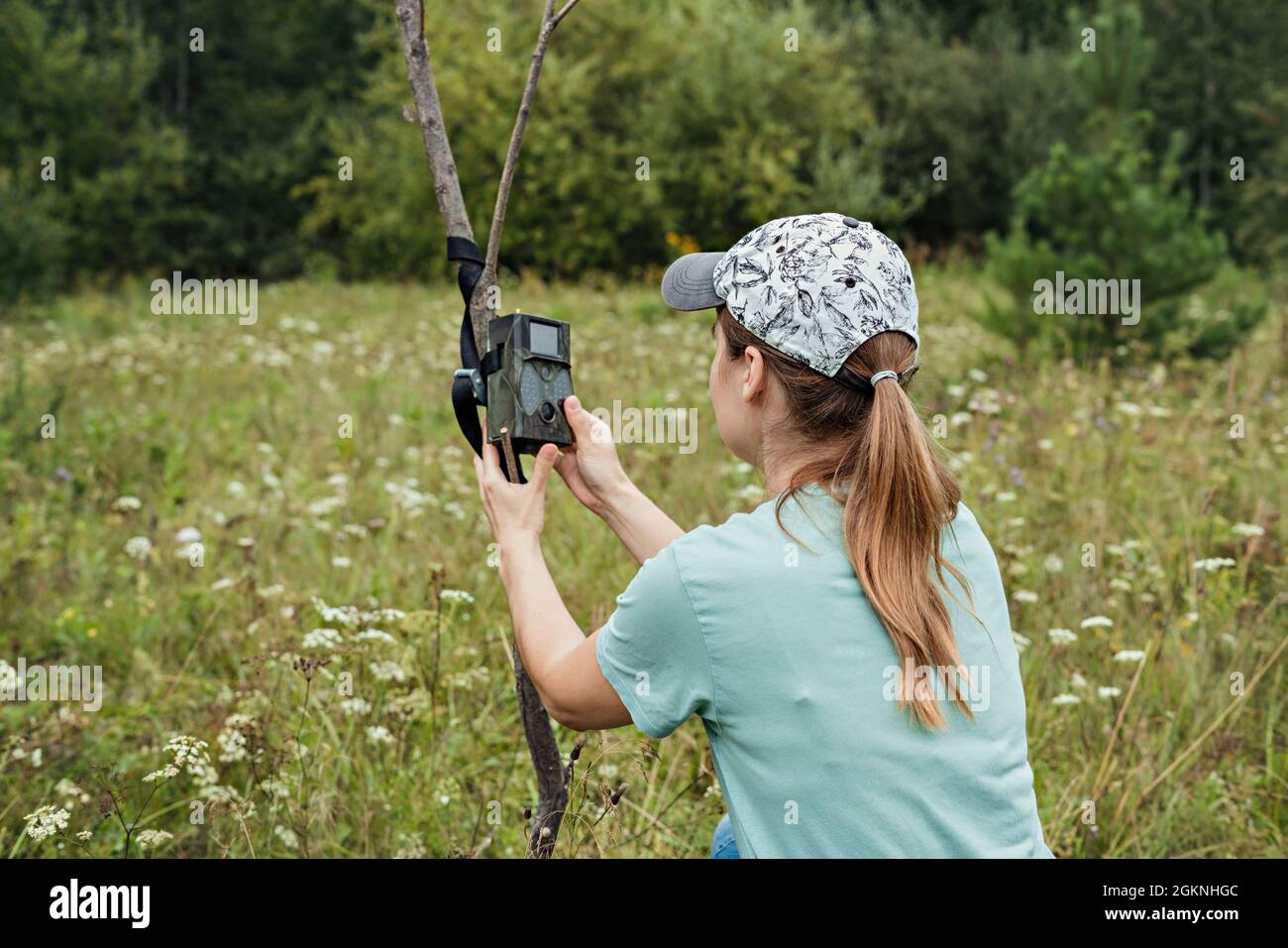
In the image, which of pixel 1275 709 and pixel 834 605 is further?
pixel 1275 709

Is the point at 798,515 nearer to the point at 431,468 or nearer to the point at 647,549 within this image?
the point at 647,549

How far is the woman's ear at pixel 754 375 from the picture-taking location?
4.98 ft

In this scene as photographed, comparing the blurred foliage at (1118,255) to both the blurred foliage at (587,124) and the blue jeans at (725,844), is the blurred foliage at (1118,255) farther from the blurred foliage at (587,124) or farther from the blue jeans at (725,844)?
the blue jeans at (725,844)

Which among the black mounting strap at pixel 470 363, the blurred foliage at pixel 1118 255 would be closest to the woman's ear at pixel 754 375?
the black mounting strap at pixel 470 363

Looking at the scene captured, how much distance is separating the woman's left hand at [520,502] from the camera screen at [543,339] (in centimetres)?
13

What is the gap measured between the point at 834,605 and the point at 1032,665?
1843mm

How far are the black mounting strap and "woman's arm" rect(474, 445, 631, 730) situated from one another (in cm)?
5

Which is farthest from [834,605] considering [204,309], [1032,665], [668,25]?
[668,25]

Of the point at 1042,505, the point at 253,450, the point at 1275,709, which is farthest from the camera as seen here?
the point at 253,450

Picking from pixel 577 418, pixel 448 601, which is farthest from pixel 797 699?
pixel 448 601

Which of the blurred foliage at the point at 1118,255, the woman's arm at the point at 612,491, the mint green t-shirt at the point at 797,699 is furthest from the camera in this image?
the blurred foliage at the point at 1118,255

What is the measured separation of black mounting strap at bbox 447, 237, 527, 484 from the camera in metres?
1.63

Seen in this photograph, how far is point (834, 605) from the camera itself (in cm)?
134

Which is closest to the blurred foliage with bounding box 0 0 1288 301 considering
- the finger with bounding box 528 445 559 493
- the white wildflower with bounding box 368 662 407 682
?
the white wildflower with bounding box 368 662 407 682
